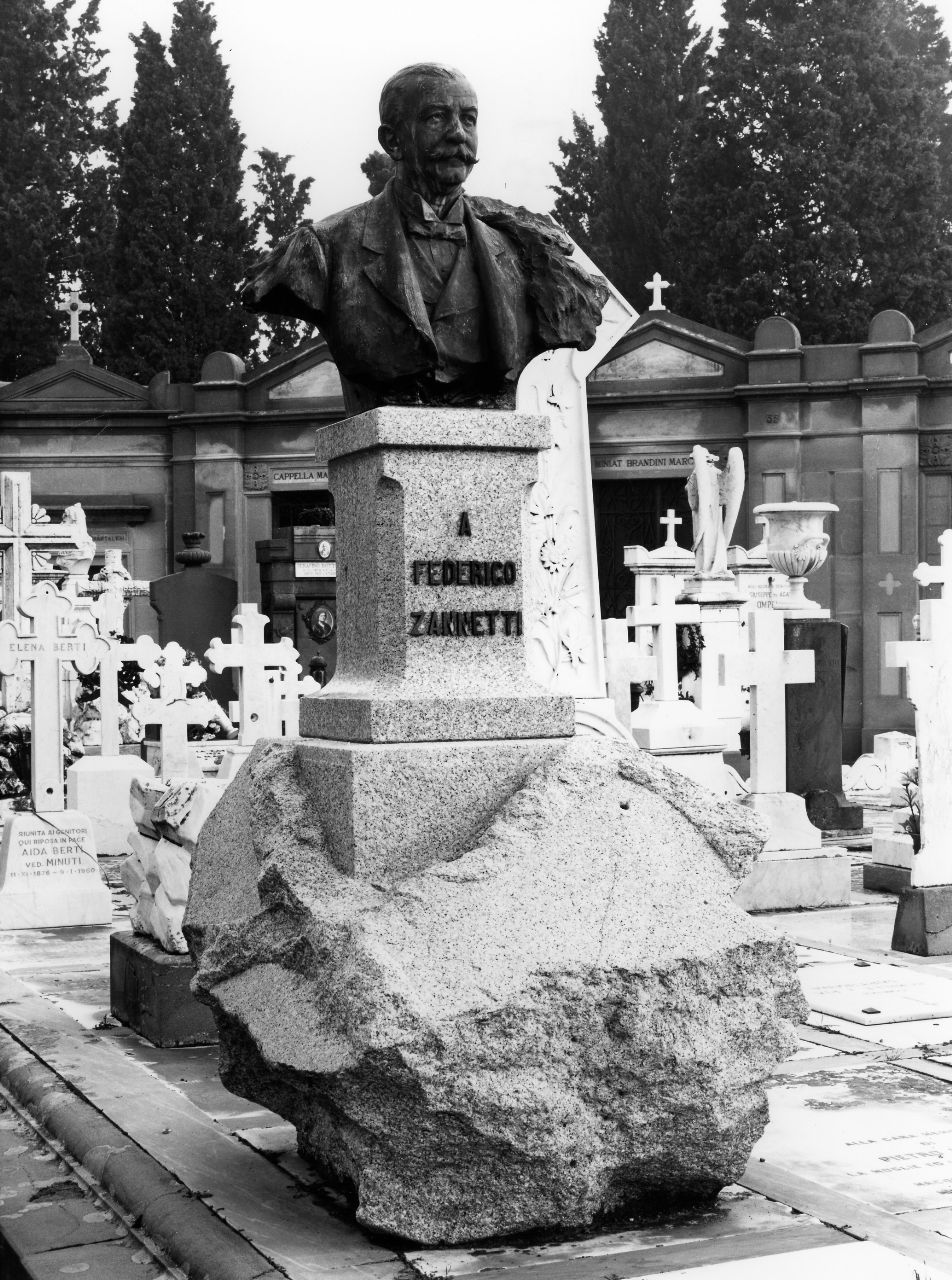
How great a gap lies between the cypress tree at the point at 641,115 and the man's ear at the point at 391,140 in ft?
91.8

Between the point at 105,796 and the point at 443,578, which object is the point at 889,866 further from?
the point at 443,578

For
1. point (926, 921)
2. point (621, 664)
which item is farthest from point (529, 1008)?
point (621, 664)

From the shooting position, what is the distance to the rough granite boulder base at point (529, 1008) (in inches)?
148

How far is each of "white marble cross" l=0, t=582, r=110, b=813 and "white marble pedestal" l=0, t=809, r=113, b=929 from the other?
16 cm

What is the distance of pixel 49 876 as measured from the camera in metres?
8.80

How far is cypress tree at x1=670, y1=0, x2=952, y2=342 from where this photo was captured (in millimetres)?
29656

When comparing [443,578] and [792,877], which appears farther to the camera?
[792,877]

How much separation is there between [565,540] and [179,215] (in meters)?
21.4

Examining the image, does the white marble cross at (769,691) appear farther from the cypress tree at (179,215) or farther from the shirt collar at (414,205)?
the cypress tree at (179,215)

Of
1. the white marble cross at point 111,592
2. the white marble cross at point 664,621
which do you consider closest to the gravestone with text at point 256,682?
the white marble cross at point 111,592

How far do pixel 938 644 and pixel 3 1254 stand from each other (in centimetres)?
537

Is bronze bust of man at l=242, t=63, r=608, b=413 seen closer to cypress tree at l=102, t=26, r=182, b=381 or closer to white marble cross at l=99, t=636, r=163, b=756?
white marble cross at l=99, t=636, r=163, b=756

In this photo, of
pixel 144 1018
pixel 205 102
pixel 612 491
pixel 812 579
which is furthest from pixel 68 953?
pixel 205 102

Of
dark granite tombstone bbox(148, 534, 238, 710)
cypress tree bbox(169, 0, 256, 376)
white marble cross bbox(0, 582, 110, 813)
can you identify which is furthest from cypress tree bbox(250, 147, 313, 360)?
white marble cross bbox(0, 582, 110, 813)
